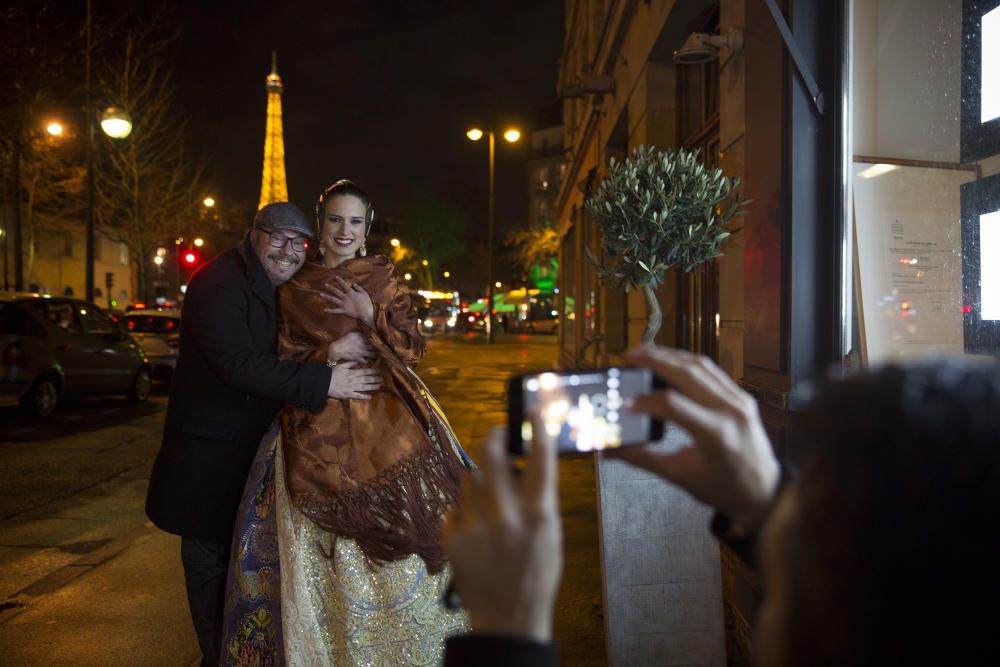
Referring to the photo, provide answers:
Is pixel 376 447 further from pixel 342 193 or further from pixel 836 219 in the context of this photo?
pixel 836 219

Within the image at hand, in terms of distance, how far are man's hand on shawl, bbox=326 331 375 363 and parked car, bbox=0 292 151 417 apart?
9454 millimetres

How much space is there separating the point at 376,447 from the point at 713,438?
1.95 metres

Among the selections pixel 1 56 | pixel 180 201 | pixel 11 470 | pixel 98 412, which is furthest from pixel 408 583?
pixel 180 201

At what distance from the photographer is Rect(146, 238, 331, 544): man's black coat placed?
2918 millimetres

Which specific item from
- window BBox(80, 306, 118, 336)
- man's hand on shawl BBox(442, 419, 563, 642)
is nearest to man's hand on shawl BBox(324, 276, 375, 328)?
man's hand on shawl BBox(442, 419, 563, 642)

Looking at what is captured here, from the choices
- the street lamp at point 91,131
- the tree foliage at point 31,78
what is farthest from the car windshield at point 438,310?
the street lamp at point 91,131

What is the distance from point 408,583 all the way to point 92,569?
348cm

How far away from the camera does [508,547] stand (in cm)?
84

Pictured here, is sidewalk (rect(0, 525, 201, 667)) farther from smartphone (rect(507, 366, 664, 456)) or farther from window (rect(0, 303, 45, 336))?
window (rect(0, 303, 45, 336))

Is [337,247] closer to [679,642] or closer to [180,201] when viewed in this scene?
[679,642]

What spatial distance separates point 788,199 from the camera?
12.3 feet

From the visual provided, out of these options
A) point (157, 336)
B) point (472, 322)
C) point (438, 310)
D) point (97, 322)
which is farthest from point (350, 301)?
point (438, 310)

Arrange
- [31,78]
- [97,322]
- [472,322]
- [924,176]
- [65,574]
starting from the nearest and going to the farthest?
[924,176]
[65,574]
[97,322]
[31,78]
[472,322]

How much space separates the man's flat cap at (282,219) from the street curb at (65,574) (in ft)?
10.1
